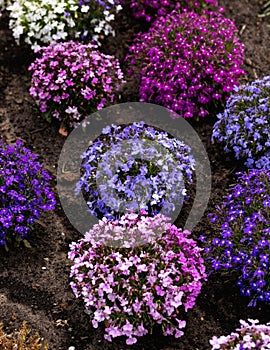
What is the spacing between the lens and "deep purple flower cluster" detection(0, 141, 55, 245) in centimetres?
473

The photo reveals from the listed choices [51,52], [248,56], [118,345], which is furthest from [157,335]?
[248,56]

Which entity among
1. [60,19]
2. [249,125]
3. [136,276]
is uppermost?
[60,19]

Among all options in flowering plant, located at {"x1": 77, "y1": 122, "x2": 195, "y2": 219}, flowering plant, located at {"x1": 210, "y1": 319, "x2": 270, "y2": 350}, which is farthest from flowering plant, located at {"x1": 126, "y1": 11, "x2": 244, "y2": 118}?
flowering plant, located at {"x1": 210, "y1": 319, "x2": 270, "y2": 350}

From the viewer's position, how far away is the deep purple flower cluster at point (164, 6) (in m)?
6.77

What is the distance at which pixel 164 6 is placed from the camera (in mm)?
6840

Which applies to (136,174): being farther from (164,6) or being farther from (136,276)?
(164,6)

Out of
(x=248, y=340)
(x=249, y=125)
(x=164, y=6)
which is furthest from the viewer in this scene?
(x=164, y=6)

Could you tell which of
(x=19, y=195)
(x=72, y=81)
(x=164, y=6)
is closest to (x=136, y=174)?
(x=19, y=195)

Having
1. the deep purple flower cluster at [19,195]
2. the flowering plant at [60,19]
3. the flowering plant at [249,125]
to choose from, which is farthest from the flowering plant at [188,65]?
the deep purple flower cluster at [19,195]

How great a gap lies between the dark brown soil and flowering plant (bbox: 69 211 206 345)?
0.50ft

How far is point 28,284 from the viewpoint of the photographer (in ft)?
15.6

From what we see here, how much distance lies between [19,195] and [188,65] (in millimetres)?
1996

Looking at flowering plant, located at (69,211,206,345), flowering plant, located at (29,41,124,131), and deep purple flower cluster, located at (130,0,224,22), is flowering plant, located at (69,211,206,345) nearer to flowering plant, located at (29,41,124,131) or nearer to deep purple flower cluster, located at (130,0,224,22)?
flowering plant, located at (29,41,124,131)

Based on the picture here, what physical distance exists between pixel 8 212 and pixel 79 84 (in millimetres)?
1557
